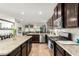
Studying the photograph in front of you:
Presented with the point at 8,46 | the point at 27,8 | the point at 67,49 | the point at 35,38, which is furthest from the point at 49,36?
the point at 67,49

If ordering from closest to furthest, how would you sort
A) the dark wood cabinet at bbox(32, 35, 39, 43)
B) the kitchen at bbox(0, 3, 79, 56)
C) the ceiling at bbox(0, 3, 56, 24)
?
the kitchen at bbox(0, 3, 79, 56)
the ceiling at bbox(0, 3, 56, 24)
the dark wood cabinet at bbox(32, 35, 39, 43)

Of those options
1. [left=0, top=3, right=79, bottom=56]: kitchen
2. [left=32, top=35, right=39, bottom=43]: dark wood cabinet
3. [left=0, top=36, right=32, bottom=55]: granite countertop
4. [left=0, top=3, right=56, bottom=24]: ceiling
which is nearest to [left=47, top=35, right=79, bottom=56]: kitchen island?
[left=0, top=3, right=79, bottom=56]: kitchen

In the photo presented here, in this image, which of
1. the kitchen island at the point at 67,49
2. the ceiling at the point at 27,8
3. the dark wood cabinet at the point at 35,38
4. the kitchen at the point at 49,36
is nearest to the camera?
the kitchen island at the point at 67,49

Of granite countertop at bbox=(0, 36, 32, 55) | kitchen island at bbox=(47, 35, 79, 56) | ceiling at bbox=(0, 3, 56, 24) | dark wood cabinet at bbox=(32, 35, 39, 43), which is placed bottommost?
dark wood cabinet at bbox=(32, 35, 39, 43)

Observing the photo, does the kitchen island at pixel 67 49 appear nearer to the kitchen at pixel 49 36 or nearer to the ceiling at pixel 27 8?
the kitchen at pixel 49 36

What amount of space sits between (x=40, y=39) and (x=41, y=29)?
4.58 m

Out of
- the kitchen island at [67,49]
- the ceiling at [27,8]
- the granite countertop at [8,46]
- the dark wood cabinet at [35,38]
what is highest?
the ceiling at [27,8]

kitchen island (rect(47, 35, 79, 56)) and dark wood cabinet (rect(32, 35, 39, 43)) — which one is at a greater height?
kitchen island (rect(47, 35, 79, 56))

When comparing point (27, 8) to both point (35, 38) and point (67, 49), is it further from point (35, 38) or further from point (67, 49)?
point (35, 38)

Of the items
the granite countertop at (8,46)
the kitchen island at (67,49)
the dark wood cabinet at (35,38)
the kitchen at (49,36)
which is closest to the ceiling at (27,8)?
the kitchen at (49,36)

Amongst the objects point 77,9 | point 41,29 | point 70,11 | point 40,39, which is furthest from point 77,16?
point 41,29

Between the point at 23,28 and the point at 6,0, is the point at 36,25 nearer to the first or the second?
the point at 23,28

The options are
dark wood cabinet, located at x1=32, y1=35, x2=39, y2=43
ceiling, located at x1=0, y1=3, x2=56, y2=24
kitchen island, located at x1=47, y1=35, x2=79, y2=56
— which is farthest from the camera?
dark wood cabinet, located at x1=32, y1=35, x2=39, y2=43

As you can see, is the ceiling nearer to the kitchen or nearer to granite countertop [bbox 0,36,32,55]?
the kitchen
